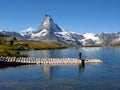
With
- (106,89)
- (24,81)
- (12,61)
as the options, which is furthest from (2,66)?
(106,89)

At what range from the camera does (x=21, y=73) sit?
73.2 metres

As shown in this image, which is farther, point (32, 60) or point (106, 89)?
point (32, 60)

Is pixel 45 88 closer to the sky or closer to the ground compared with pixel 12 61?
closer to the ground

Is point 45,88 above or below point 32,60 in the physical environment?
below

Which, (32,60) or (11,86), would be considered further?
(32,60)

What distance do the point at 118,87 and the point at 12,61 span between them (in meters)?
45.7

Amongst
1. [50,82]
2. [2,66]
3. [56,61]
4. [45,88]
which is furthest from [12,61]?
[45,88]

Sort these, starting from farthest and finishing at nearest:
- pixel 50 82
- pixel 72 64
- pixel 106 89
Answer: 1. pixel 72 64
2. pixel 50 82
3. pixel 106 89

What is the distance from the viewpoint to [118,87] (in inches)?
2106

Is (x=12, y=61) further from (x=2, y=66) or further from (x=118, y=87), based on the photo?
(x=118, y=87)

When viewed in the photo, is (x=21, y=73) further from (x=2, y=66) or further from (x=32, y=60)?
(x=32, y=60)

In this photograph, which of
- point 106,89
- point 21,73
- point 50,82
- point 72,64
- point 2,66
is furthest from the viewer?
point 72,64

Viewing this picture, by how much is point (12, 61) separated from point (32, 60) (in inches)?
296

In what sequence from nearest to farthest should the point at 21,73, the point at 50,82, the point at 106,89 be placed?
1. the point at 106,89
2. the point at 50,82
3. the point at 21,73
